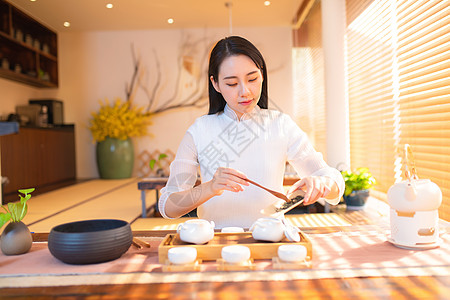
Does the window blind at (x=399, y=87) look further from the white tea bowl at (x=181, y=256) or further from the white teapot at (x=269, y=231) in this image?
the white tea bowl at (x=181, y=256)

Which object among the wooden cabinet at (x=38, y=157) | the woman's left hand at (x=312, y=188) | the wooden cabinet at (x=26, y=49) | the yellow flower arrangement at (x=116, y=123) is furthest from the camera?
the yellow flower arrangement at (x=116, y=123)

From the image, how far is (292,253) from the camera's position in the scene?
729mm

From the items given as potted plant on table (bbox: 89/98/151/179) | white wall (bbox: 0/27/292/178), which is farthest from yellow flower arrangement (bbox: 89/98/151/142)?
white wall (bbox: 0/27/292/178)

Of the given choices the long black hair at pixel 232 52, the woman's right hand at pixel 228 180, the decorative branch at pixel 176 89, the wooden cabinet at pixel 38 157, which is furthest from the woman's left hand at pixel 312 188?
the decorative branch at pixel 176 89

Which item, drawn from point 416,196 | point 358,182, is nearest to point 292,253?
point 416,196

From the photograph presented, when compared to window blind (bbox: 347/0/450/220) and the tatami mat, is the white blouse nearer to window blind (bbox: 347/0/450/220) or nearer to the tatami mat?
window blind (bbox: 347/0/450/220)

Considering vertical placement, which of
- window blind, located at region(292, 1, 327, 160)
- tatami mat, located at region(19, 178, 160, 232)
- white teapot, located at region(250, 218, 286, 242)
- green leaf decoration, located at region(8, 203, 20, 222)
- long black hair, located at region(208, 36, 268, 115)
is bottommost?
tatami mat, located at region(19, 178, 160, 232)

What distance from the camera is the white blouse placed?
4.27 ft

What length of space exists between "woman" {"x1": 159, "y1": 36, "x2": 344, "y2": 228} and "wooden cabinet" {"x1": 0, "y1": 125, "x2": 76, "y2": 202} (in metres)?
3.71

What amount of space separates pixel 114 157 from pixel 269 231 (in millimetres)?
5651

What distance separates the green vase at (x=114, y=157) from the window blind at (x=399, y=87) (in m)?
3.59

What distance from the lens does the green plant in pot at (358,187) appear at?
3.28m

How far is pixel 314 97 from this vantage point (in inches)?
209

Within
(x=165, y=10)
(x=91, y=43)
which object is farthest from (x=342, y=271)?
(x=91, y=43)
